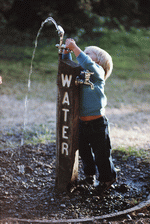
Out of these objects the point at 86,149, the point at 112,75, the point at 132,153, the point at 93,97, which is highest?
the point at 112,75

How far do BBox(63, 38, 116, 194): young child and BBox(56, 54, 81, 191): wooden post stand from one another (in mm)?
89

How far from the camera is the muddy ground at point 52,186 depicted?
2326 mm

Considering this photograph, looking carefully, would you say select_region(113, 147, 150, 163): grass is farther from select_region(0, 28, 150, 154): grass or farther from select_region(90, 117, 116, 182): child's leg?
select_region(0, 28, 150, 154): grass

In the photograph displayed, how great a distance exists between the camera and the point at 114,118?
500 cm

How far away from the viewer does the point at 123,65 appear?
8883 millimetres

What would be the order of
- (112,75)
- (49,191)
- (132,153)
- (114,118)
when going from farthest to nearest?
(112,75)
(114,118)
(132,153)
(49,191)

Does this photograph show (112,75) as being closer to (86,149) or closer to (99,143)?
(86,149)

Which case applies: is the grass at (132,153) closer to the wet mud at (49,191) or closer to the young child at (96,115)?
the wet mud at (49,191)

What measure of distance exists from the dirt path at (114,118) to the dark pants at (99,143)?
1.13 meters

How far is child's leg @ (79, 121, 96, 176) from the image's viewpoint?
8.19 ft

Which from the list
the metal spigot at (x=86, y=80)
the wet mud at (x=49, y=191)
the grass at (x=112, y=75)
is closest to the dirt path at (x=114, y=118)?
the grass at (x=112, y=75)

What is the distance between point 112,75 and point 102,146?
575 centimetres

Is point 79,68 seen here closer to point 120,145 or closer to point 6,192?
point 6,192

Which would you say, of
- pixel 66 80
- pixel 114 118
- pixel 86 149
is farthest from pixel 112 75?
pixel 66 80
